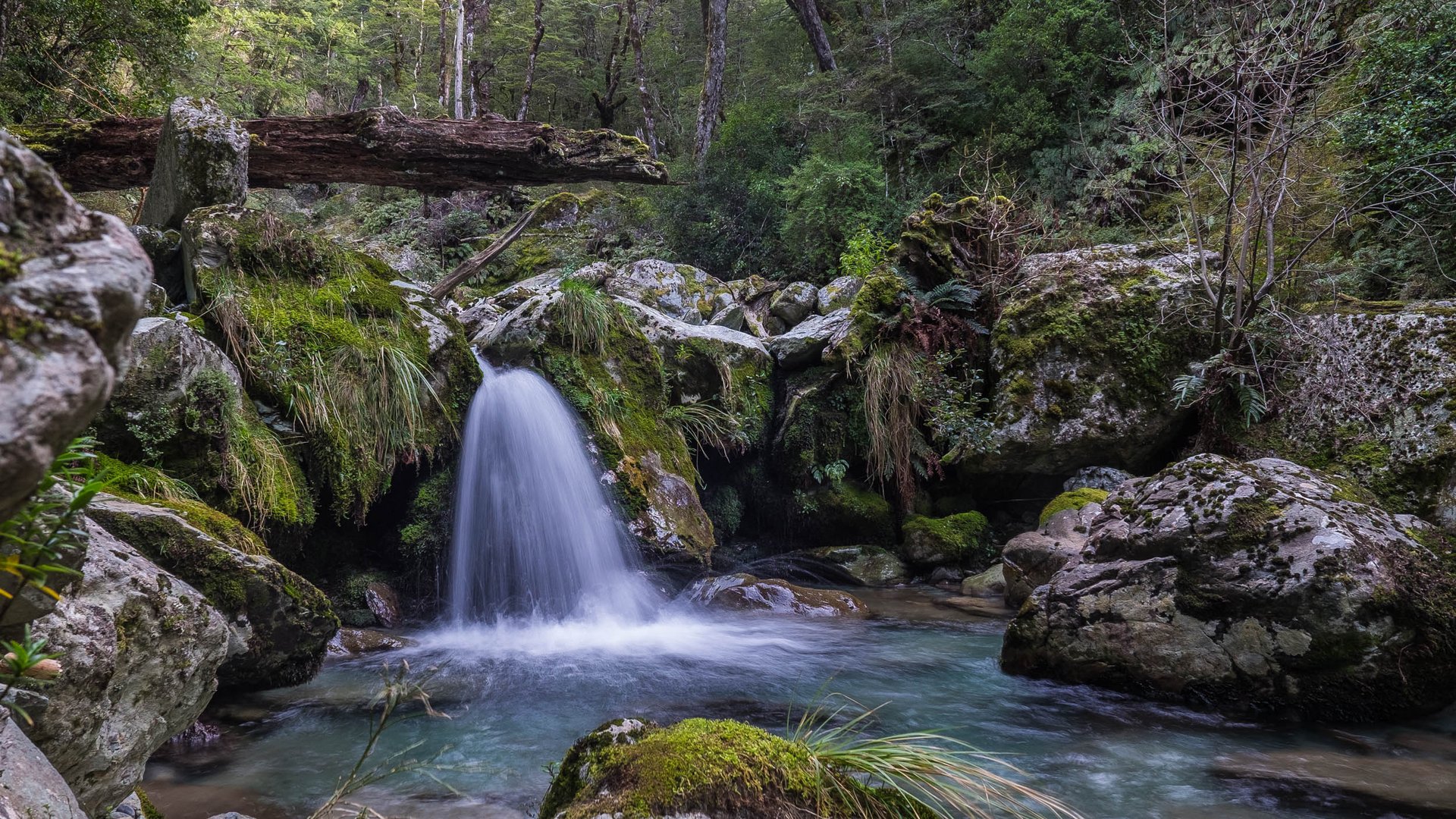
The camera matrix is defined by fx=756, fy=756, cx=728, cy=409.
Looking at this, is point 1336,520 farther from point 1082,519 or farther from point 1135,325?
point 1135,325

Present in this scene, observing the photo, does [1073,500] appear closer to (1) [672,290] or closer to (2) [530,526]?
(2) [530,526]

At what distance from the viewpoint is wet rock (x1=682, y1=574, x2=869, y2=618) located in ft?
22.5

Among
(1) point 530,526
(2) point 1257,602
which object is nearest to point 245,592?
(1) point 530,526

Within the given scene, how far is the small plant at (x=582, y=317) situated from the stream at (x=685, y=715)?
2.82 m

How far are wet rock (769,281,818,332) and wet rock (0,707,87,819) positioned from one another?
9621 mm

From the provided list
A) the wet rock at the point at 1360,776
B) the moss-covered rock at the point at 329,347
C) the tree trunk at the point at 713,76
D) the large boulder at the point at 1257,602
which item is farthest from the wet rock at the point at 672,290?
the wet rock at the point at 1360,776

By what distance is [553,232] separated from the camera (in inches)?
614

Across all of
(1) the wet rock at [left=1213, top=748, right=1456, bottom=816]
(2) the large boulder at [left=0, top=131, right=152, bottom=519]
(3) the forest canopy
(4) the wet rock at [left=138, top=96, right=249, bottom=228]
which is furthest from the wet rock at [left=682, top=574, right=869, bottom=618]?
(2) the large boulder at [left=0, top=131, right=152, bottom=519]

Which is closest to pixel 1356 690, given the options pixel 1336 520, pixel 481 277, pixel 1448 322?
pixel 1336 520

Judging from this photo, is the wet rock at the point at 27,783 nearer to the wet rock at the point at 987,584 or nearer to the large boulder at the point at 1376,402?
the wet rock at the point at 987,584

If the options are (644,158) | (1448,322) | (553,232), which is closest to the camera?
(1448,322)

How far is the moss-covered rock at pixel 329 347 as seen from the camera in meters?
5.41

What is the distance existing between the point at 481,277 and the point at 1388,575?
13.6m

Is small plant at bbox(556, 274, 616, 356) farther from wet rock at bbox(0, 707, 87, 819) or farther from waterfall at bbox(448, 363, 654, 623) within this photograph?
wet rock at bbox(0, 707, 87, 819)
